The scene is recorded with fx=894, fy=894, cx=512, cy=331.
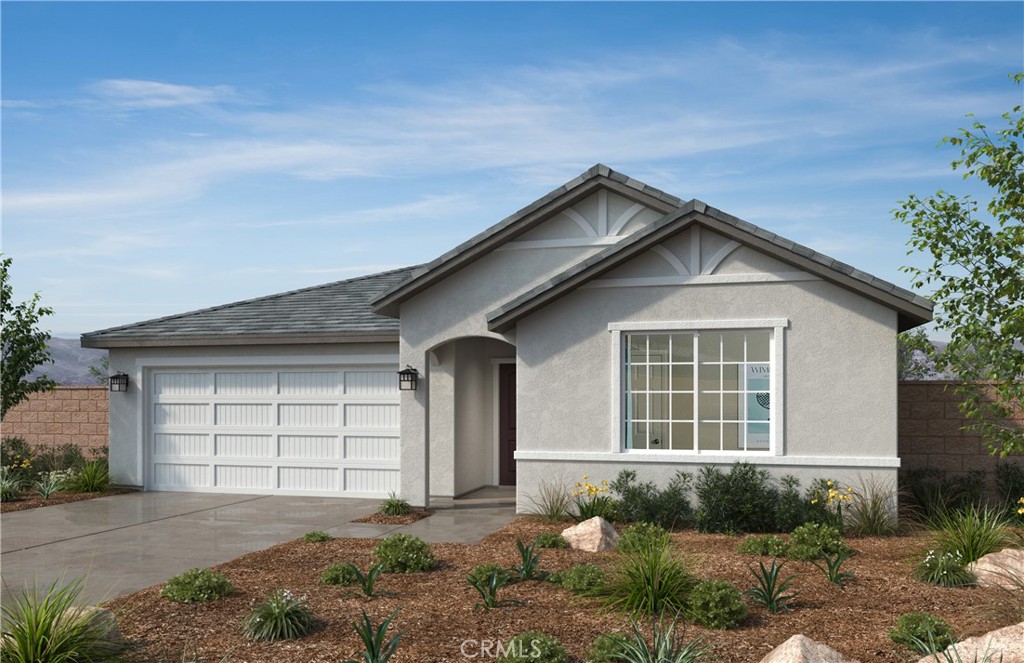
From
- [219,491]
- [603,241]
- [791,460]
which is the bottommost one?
[219,491]

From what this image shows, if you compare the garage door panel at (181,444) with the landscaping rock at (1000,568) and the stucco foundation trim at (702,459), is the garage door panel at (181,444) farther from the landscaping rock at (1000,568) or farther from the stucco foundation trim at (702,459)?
the landscaping rock at (1000,568)

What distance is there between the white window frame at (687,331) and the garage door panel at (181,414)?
8.05 metres

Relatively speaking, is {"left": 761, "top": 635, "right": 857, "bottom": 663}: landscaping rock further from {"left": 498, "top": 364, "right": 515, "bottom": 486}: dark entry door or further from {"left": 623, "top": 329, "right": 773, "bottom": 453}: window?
{"left": 498, "top": 364, "right": 515, "bottom": 486}: dark entry door

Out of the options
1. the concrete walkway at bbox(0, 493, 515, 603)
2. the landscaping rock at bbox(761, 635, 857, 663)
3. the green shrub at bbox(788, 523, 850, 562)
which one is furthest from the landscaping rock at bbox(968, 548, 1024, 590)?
the concrete walkway at bbox(0, 493, 515, 603)

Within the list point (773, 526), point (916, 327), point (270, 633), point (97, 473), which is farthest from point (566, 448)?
point (97, 473)

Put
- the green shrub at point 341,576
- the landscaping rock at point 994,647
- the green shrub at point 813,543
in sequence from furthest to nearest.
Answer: the green shrub at point 813,543 → the green shrub at point 341,576 → the landscaping rock at point 994,647

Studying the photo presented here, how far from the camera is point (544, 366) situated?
41.9 ft

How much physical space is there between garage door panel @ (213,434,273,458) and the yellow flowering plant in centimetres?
623

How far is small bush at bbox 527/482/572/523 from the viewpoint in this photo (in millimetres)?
12289

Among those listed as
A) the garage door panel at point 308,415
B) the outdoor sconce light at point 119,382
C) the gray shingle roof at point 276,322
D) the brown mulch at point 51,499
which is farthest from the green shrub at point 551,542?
the outdoor sconce light at point 119,382

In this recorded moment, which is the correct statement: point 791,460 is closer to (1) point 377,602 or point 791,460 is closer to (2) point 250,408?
(1) point 377,602

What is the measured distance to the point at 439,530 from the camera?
1205 cm

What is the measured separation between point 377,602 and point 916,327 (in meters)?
8.09

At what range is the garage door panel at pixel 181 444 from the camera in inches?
643
